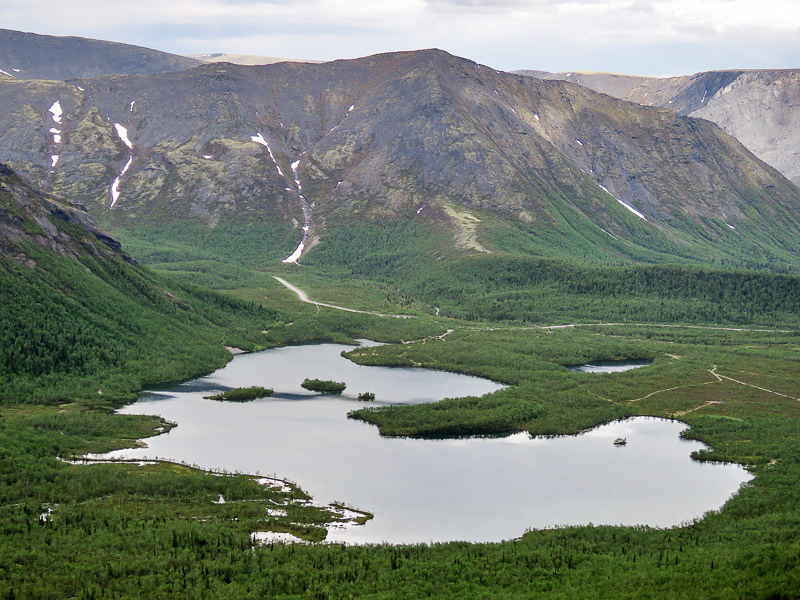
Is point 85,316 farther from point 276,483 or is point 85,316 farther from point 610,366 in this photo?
point 610,366

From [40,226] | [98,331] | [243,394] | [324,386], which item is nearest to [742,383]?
[324,386]

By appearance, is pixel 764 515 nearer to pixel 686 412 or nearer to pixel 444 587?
pixel 444 587

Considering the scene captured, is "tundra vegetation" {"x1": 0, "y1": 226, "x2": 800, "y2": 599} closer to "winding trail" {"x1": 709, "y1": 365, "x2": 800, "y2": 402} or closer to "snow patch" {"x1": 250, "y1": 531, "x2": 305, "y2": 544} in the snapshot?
"winding trail" {"x1": 709, "y1": 365, "x2": 800, "y2": 402}

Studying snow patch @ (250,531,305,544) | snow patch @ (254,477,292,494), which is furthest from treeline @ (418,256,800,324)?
snow patch @ (250,531,305,544)

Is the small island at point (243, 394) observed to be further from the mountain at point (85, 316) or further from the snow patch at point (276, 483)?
the snow patch at point (276, 483)

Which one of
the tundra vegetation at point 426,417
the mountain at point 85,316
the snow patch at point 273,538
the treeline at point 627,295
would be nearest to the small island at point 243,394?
the tundra vegetation at point 426,417

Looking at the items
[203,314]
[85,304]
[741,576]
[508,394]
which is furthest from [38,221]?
[741,576]

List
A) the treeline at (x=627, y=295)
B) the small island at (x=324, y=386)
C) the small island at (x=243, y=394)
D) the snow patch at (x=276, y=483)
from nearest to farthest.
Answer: the snow patch at (x=276, y=483) < the small island at (x=243, y=394) < the small island at (x=324, y=386) < the treeline at (x=627, y=295)
